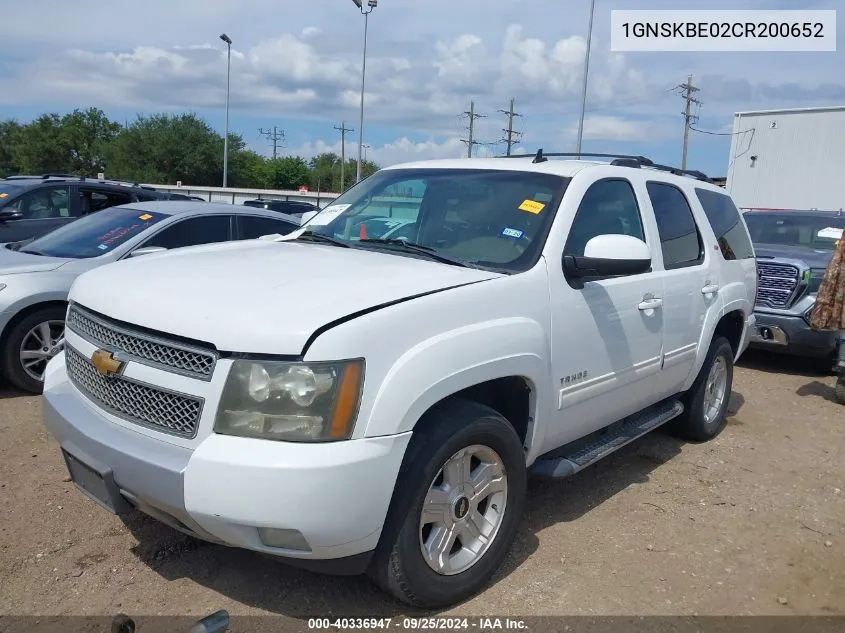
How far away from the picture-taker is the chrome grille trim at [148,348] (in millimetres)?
2551

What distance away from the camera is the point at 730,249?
5.41 m

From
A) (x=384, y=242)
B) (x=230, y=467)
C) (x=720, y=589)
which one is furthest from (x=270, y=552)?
(x=720, y=589)

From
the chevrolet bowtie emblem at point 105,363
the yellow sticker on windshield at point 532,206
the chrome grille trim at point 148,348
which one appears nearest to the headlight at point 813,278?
the yellow sticker on windshield at point 532,206

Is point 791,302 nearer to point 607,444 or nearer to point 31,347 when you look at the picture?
point 607,444

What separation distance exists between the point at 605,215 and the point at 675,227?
0.94 meters

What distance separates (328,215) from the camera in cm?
436

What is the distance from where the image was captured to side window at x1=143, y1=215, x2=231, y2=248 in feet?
21.2

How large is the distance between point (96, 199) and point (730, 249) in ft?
26.4

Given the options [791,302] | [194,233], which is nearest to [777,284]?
[791,302]

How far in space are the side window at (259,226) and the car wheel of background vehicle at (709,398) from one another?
401cm

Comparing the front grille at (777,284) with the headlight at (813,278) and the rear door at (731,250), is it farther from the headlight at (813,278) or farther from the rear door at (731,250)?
the rear door at (731,250)

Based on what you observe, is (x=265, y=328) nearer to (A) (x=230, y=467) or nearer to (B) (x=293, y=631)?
(A) (x=230, y=467)

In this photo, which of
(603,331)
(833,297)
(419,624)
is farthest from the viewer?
(833,297)

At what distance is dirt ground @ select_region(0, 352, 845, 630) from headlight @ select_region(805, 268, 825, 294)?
133 inches
